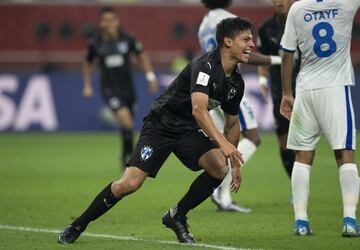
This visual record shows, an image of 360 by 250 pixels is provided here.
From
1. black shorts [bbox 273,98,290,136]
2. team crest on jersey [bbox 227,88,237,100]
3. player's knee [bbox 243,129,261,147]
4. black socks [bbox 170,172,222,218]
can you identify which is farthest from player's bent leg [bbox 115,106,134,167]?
team crest on jersey [bbox 227,88,237,100]

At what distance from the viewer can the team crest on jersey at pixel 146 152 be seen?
28.8 feet

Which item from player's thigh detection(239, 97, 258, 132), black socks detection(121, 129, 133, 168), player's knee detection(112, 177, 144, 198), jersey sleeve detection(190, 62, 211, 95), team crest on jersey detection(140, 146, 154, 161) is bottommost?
black socks detection(121, 129, 133, 168)

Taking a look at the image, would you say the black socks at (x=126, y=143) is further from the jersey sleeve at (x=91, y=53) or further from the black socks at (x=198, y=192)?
the black socks at (x=198, y=192)

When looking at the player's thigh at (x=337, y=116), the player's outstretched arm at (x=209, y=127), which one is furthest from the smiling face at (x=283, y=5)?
the player's outstretched arm at (x=209, y=127)

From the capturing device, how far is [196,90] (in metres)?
8.29

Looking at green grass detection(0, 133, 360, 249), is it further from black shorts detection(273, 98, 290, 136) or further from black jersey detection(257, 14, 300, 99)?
black jersey detection(257, 14, 300, 99)

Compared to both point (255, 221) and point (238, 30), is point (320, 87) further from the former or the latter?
point (255, 221)

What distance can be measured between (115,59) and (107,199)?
8312mm

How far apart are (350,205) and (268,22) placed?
134 inches

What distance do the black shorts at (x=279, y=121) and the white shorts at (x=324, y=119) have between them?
2469mm

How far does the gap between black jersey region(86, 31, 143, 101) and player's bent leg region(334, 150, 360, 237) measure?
796 centimetres

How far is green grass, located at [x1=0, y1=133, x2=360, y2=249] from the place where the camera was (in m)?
9.09

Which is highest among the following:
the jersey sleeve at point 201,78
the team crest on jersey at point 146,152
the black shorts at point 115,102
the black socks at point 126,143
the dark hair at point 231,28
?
the dark hair at point 231,28

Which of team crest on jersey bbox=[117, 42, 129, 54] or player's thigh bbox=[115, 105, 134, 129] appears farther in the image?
team crest on jersey bbox=[117, 42, 129, 54]
